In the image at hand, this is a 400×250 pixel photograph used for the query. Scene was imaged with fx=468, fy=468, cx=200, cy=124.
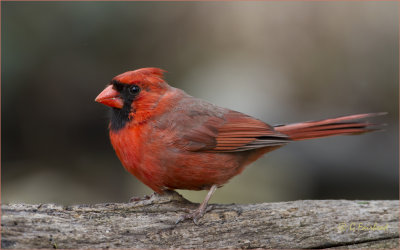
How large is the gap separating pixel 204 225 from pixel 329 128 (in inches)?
51.5

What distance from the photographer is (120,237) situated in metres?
2.71

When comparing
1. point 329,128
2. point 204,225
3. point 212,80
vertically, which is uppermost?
point 212,80

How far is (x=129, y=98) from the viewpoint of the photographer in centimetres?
333

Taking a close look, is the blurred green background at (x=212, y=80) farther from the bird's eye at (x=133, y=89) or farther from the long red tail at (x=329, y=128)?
the long red tail at (x=329, y=128)

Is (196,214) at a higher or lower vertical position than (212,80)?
lower

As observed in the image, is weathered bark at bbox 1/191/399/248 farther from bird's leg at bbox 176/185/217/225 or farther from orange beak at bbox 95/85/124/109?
orange beak at bbox 95/85/124/109

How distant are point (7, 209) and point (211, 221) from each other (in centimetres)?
123

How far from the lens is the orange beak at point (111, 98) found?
3.28 metres

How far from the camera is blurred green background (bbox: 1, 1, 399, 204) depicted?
5.38 metres

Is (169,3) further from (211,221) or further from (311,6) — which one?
(211,221)

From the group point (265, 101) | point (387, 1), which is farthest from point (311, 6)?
point (265, 101)

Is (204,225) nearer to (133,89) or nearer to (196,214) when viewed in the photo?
(196,214)

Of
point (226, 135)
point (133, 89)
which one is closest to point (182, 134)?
point (226, 135)

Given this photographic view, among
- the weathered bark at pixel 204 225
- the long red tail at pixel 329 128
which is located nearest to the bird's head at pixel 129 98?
the weathered bark at pixel 204 225
